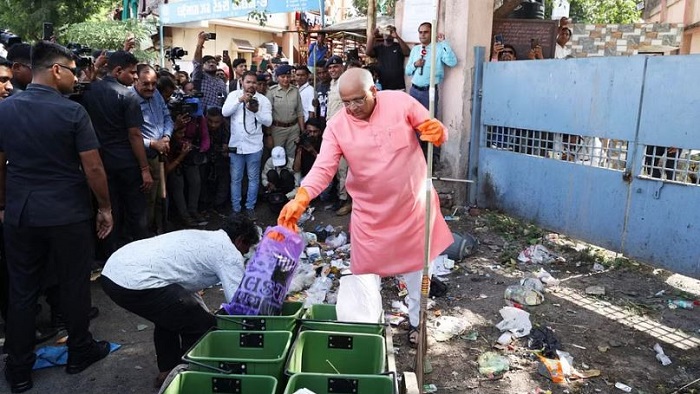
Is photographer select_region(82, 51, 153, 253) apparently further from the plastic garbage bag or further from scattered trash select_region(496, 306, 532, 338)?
scattered trash select_region(496, 306, 532, 338)

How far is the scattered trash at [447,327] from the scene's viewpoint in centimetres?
411

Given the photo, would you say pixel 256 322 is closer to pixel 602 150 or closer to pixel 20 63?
pixel 20 63

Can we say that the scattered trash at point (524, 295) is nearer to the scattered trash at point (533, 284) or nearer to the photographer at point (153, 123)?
the scattered trash at point (533, 284)

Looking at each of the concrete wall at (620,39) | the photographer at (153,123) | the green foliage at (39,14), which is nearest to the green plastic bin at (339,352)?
the photographer at (153,123)

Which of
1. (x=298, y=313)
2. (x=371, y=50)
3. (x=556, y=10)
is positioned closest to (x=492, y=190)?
(x=371, y=50)

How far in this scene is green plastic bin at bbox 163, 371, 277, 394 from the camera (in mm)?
2195

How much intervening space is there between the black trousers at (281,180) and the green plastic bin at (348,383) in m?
5.03

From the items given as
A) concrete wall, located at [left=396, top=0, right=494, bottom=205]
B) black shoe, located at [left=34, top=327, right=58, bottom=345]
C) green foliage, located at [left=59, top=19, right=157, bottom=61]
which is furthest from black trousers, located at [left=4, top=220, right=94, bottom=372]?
green foliage, located at [left=59, top=19, right=157, bottom=61]

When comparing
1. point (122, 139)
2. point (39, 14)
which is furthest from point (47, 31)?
point (39, 14)

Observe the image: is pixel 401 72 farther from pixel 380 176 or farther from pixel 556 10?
pixel 556 10

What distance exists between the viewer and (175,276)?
3090 mm

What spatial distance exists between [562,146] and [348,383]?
4.62 metres

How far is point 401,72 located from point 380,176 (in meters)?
4.50

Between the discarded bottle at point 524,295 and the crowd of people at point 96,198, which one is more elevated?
the crowd of people at point 96,198
